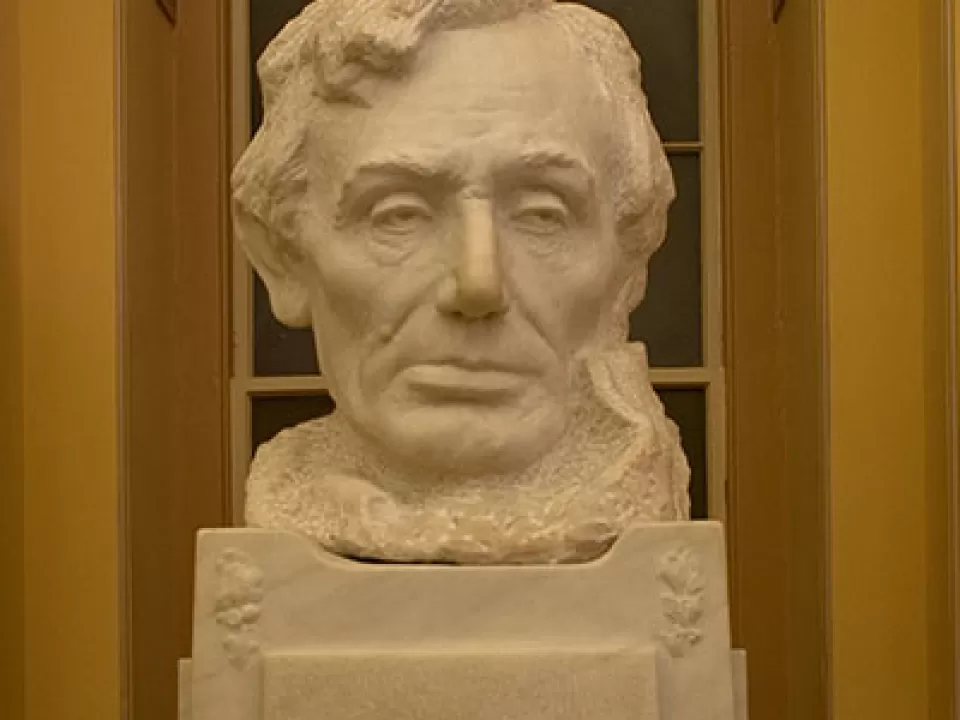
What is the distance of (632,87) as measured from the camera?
238 cm

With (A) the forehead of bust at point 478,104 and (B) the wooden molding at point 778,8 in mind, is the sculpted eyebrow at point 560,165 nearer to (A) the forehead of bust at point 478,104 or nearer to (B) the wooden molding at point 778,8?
(A) the forehead of bust at point 478,104

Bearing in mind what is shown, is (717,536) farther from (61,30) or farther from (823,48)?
(61,30)

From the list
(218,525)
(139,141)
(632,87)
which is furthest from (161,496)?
(632,87)

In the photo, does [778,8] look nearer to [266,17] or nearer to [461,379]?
[266,17]

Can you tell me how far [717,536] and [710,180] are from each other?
1.50 meters

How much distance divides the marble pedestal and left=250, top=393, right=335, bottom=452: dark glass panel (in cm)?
139

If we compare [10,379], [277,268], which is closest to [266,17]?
[10,379]

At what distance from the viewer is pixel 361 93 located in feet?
7.35

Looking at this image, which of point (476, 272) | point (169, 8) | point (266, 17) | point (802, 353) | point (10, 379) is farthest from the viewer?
point (266, 17)

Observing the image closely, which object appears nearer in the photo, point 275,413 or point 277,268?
point 277,268

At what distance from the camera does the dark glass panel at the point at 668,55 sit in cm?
360

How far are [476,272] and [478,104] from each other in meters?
0.23

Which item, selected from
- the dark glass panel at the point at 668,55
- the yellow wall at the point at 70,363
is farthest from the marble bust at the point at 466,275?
the dark glass panel at the point at 668,55

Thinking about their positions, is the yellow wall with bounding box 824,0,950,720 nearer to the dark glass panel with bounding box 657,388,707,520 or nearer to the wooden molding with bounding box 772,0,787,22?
the wooden molding with bounding box 772,0,787,22
